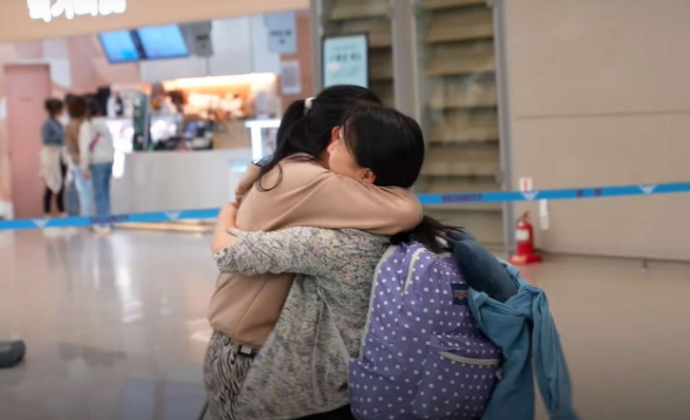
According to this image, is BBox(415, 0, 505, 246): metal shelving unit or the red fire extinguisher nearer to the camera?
the red fire extinguisher

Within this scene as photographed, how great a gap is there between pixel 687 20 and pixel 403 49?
2515 millimetres

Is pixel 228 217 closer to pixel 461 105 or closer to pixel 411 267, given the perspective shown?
pixel 411 267

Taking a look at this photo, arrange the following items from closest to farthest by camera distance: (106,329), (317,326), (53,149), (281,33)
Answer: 1. (317,326)
2. (106,329)
3. (281,33)
4. (53,149)

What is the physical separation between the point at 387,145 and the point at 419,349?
0.48 meters

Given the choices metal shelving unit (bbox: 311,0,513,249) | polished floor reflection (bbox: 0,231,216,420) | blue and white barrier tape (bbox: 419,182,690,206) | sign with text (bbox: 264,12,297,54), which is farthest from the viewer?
sign with text (bbox: 264,12,297,54)

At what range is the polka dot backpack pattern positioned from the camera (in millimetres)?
2262

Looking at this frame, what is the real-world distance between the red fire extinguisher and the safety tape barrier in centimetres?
187

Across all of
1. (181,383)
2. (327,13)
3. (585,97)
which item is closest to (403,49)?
(327,13)

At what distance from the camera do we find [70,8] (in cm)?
748

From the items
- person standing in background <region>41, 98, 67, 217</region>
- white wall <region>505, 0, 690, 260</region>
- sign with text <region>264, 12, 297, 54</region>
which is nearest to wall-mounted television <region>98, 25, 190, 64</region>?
person standing in background <region>41, 98, 67, 217</region>

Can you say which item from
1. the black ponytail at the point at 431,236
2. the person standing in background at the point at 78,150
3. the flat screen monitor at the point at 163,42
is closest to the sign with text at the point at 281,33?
the flat screen monitor at the point at 163,42

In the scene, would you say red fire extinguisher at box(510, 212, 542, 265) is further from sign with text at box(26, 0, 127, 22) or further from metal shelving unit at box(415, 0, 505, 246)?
sign with text at box(26, 0, 127, 22)

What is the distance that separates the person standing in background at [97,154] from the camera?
12.1 meters

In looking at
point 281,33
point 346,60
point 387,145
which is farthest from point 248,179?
point 281,33
